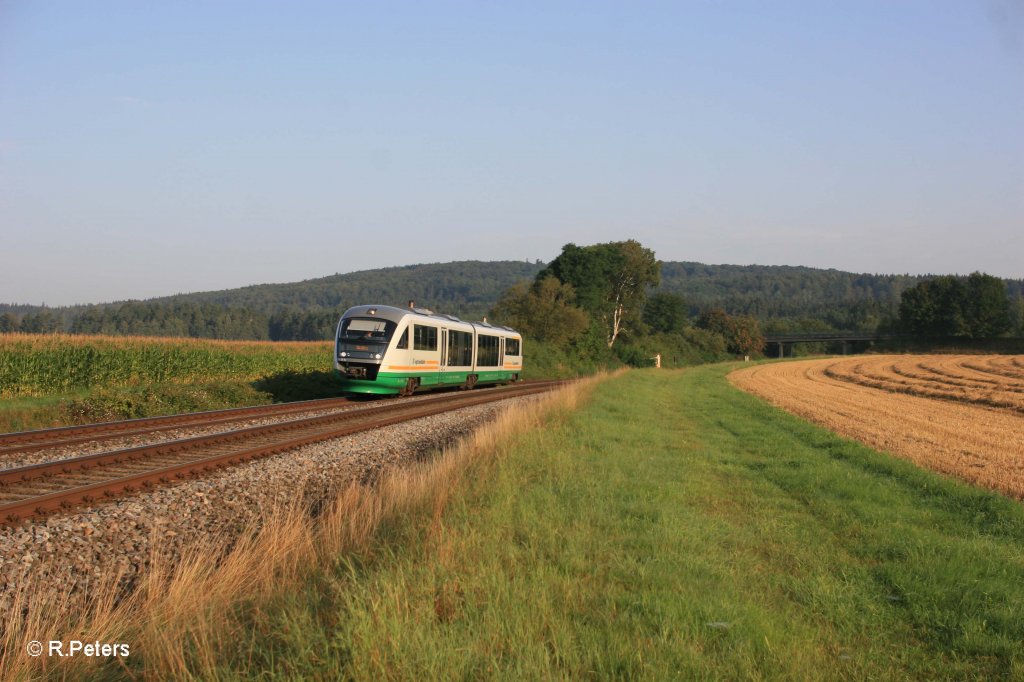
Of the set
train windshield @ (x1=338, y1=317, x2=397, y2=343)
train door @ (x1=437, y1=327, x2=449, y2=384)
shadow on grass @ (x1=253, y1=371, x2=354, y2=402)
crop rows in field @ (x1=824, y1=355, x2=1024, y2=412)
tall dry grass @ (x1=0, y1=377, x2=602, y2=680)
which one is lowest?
crop rows in field @ (x1=824, y1=355, x2=1024, y2=412)

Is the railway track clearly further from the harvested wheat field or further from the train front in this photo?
the harvested wheat field

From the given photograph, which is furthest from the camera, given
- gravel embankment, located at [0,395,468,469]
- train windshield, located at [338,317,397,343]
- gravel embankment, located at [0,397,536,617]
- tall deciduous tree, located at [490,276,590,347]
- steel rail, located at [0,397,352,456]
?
tall deciduous tree, located at [490,276,590,347]

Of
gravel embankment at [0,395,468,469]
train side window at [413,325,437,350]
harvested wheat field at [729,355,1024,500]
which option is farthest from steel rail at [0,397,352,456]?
harvested wheat field at [729,355,1024,500]

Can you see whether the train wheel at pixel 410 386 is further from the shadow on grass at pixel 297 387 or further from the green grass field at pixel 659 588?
the green grass field at pixel 659 588

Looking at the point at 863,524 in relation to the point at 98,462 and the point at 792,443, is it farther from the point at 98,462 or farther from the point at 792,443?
the point at 98,462

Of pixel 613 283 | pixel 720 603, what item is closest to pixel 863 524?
pixel 720 603

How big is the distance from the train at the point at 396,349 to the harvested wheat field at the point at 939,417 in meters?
11.8

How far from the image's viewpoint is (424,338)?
24984 mm

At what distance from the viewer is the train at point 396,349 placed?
887 inches

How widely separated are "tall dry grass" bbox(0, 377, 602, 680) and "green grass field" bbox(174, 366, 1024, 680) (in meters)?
0.21

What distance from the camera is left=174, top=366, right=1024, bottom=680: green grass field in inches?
157

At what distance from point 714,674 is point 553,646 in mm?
849

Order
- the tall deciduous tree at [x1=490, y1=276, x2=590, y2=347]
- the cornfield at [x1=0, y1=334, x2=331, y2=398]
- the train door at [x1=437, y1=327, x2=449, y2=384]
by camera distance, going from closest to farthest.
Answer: the cornfield at [x1=0, y1=334, x2=331, y2=398] < the train door at [x1=437, y1=327, x2=449, y2=384] < the tall deciduous tree at [x1=490, y1=276, x2=590, y2=347]

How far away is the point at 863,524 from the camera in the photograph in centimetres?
820
